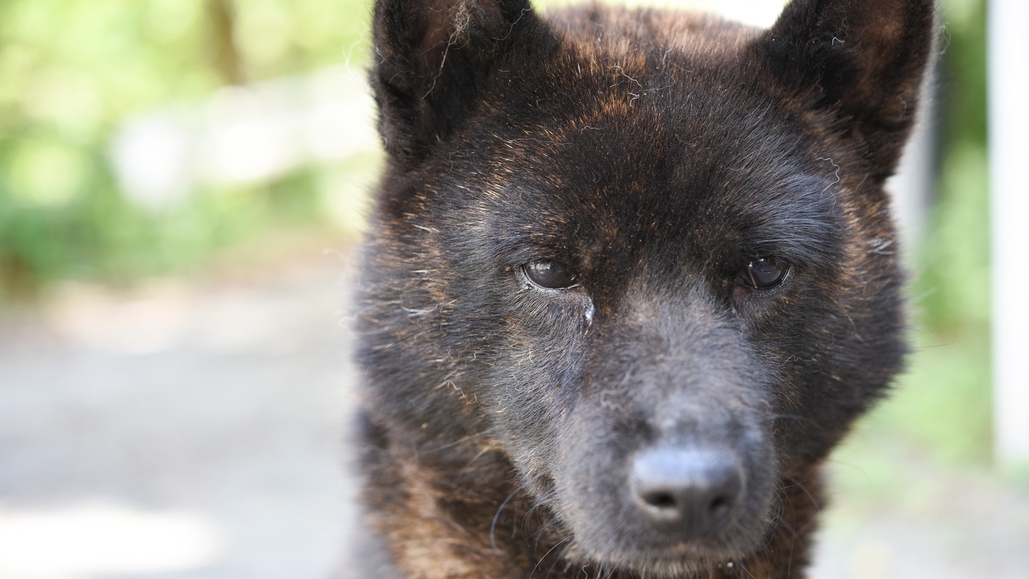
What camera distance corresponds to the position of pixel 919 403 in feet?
23.2

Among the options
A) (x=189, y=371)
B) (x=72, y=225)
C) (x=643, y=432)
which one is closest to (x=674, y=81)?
(x=643, y=432)

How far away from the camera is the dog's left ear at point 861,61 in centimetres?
268

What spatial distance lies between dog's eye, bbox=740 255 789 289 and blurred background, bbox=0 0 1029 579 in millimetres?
772

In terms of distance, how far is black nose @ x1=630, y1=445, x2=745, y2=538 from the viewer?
2053 mm

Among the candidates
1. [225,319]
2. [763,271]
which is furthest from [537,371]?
[225,319]

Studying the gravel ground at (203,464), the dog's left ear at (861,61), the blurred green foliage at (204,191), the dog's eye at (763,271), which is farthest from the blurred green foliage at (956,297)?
the dog's eye at (763,271)

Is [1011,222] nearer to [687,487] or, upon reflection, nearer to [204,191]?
[687,487]

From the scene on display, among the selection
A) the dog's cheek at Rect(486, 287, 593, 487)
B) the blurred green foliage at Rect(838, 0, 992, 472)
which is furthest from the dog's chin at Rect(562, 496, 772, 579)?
the blurred green foliage at Rect(838, 0, 992, 472)

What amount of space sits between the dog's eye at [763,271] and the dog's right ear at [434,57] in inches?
36.6

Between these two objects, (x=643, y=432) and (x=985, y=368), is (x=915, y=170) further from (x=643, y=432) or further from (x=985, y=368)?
(x=643, y=432)

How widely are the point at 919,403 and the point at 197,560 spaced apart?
561 centimetres

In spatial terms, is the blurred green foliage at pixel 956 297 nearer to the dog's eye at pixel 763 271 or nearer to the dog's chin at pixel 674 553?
the dog's eye at pixel 763 271

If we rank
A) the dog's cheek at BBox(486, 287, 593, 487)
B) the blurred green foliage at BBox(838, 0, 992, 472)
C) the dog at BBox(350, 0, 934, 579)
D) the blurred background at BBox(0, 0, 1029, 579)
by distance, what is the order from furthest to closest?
the blurred green foliage at BBox(838, 0, 992, 472)
the blurred background at BBox(0, 0, 1029, 579)
the dog's cheek at BBox(486, 287, 593, 487)
the dog at BBox(350, 0, 934, 579)

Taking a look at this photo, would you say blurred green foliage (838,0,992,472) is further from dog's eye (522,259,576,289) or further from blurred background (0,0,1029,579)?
dog's eye (522,259,576,289)
